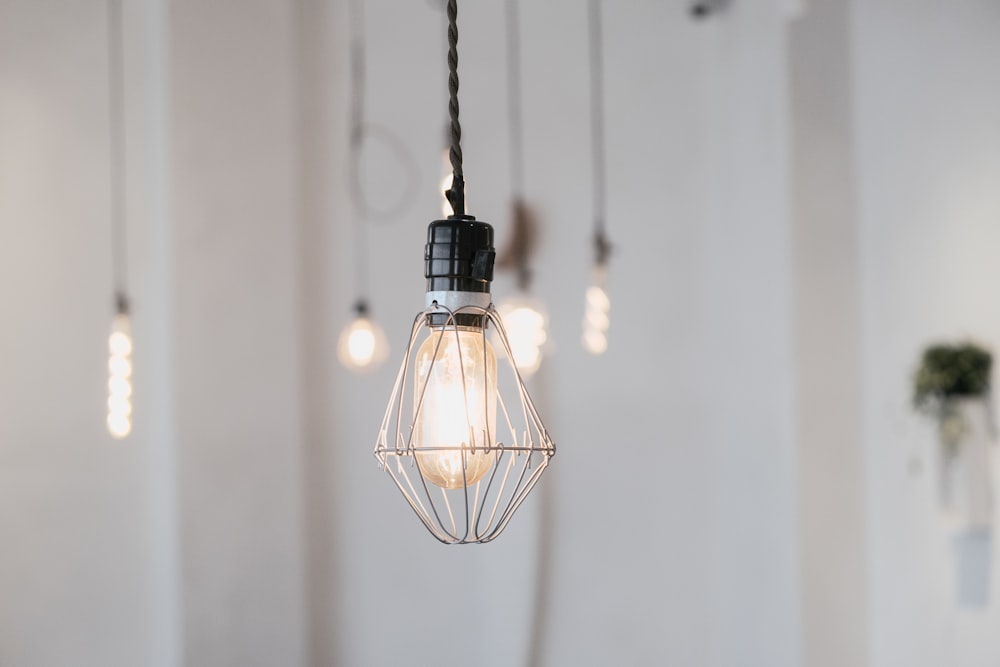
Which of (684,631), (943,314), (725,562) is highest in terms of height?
(943,314)

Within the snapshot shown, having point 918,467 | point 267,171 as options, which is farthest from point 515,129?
point 918,467

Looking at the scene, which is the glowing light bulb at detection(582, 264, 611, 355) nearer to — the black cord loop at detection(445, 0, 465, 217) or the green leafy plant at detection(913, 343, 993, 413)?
the green leafy plant at detection(913, 343, 993, 413)

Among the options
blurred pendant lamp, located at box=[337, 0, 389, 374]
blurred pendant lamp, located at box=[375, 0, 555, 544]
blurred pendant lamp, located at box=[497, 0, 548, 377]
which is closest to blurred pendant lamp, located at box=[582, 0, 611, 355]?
blurred pendant lamp, located at box=[497, 0, 548, 377]

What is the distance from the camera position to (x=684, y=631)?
14.3ft

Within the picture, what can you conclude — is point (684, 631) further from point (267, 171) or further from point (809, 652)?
point (267, 171)

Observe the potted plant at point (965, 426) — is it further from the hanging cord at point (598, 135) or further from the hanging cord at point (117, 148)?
the hanging cord at point (117, 148)

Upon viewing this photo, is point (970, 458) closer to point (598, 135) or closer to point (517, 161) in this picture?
point (598, 135)

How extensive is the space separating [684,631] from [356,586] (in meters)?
1.43

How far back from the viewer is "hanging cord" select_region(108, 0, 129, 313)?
4.05 m

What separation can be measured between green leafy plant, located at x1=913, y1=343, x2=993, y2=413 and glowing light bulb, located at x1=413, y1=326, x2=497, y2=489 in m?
3.16

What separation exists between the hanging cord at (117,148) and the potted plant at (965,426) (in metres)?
3.18

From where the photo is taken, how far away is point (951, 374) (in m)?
3.75

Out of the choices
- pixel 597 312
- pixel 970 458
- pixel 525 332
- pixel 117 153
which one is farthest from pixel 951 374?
pixel 117 153

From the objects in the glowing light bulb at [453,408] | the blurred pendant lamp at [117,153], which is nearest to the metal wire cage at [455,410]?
the glowing light bulb at [453,408]
